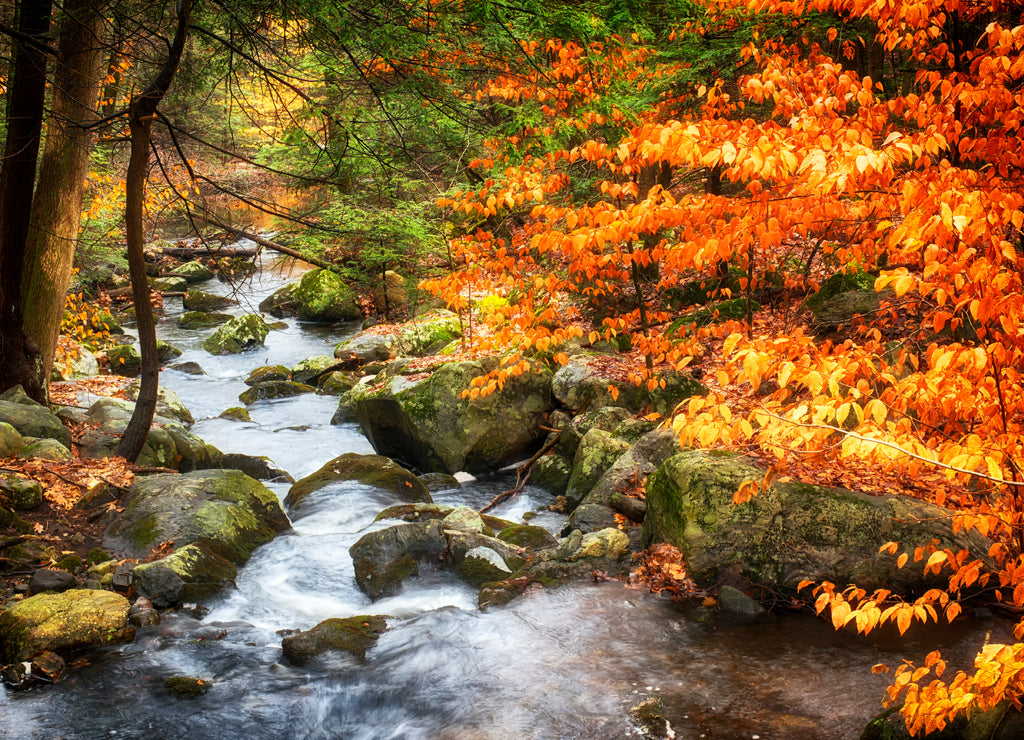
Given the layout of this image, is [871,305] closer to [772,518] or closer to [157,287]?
[772,518]

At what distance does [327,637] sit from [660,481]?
3.42 metres

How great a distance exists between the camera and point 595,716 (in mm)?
4824

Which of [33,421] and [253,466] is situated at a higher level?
[33,421]

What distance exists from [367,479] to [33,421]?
405 cm

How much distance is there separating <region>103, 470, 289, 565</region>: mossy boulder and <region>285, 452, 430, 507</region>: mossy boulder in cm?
115

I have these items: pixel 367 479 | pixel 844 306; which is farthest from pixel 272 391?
pixel 844 306

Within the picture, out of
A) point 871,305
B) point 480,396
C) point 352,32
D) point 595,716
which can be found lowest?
point 595,716

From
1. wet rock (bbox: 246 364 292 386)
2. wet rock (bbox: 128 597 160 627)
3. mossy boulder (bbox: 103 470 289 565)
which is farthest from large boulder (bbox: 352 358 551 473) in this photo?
wet rock (bbox: 246 364 292 386)

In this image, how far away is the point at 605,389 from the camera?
1051 cm

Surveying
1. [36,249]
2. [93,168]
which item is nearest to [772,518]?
[36,249]

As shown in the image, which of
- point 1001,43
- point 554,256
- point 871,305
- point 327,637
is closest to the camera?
point 1001,43

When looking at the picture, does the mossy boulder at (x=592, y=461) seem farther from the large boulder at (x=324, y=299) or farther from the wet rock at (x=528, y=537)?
the large boulder at (x=324, y=299)

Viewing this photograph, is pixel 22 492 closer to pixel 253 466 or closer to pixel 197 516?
pixel 197 516

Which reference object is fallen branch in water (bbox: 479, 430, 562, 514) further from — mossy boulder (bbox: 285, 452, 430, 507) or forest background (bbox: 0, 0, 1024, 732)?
forest background (bbox: 0, 0, 1024, 732)
